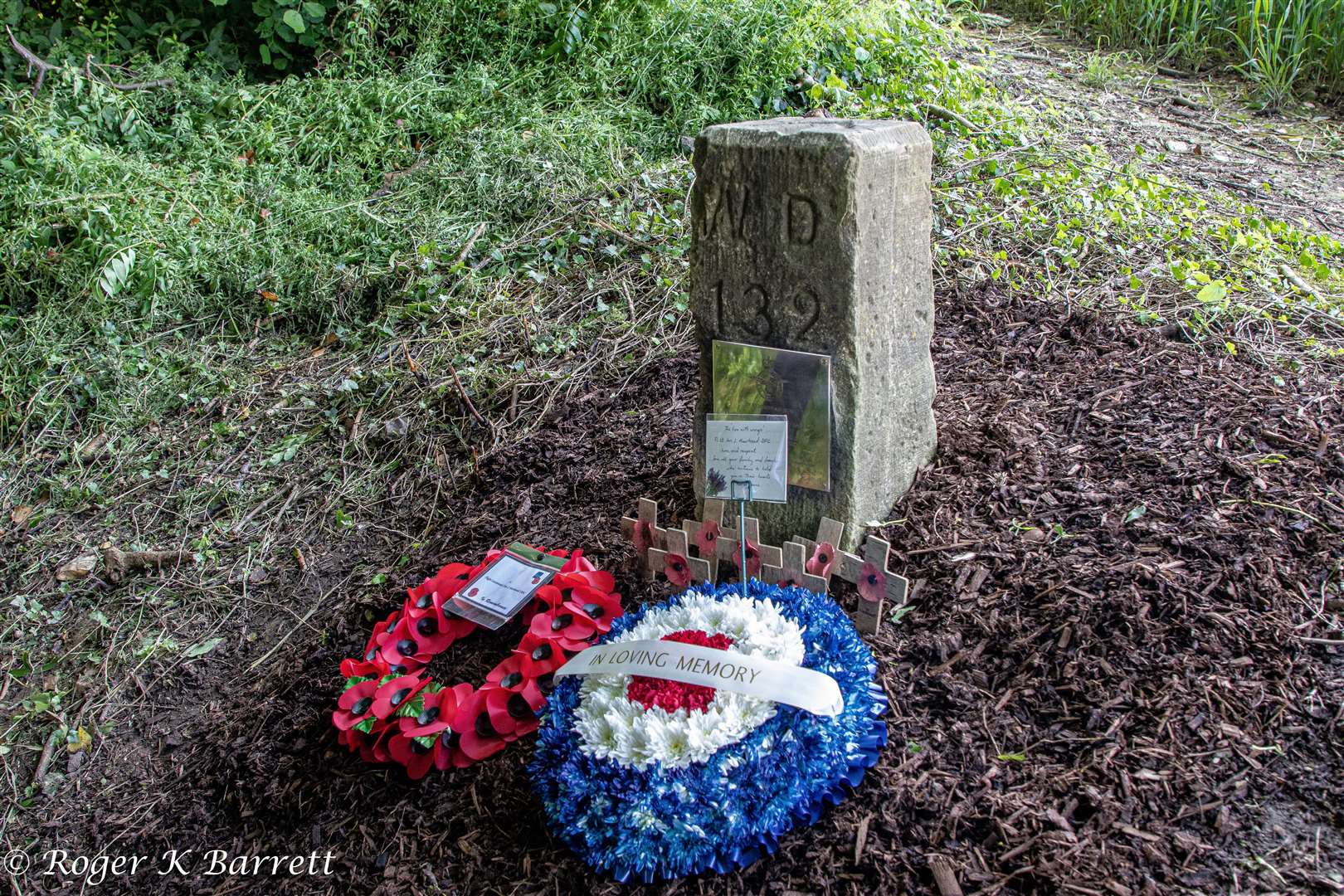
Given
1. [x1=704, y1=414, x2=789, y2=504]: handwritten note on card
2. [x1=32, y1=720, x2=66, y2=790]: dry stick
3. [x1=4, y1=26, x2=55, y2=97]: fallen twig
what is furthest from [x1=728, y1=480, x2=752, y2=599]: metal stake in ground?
[x1=4, y1=26, x2=55, y2=97]: fallen twig

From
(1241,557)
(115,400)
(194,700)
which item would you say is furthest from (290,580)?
(1241,557)

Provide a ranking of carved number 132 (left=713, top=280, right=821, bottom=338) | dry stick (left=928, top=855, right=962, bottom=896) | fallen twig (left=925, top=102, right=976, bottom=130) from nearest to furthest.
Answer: dry stick (left=928, top=855, right=962, bottom=896), carved number 132 (left=713, top=280, right=821, bottom=338), fallen twig (left=925, top=102, right=976, bottom=130)

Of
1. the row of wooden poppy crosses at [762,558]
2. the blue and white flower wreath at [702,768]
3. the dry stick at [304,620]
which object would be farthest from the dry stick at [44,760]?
the row of wooden poppy crosses at [762,558]

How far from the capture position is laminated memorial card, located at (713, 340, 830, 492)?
247cm

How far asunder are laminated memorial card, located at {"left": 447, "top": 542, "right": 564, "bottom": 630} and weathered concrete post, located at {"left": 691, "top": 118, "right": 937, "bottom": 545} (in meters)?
0.52

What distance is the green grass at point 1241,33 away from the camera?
534 centimetres

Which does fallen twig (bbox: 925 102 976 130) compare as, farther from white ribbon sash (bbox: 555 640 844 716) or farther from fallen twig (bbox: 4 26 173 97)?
fallen twig (bbox: 4 26 173 97)

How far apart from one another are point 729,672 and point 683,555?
0.61 metres

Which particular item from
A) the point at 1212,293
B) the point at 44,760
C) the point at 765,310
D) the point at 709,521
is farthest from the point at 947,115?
the point at 44,760

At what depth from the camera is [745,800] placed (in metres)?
1.92

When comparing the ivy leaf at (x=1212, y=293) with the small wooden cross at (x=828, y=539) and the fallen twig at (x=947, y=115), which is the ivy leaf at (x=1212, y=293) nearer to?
the fallen twig at (x=947, y=115)

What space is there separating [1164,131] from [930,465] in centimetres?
334

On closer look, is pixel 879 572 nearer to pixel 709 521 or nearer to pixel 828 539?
pixel 828 539

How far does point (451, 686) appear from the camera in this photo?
2588mm
